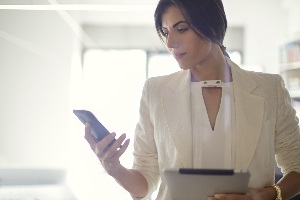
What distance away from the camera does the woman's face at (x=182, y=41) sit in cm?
92

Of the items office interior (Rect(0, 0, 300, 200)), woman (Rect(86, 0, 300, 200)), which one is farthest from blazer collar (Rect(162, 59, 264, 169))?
office interior (Rect(0, 0, 300, 200))

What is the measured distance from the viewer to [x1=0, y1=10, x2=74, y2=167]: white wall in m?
2.52

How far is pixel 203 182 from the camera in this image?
75 centimetres

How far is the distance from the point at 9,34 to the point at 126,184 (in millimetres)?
2027

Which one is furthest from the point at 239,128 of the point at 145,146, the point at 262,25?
the point at 262,25

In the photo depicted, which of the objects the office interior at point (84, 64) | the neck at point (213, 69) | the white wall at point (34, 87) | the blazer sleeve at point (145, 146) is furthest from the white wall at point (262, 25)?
the blazer sleeve at point (145, 146)

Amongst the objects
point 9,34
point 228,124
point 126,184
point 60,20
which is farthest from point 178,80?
point 60,20

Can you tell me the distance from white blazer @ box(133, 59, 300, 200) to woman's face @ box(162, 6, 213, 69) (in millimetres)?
81

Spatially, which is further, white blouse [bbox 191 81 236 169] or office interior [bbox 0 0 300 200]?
office interior [bbox 0 0 300 200]

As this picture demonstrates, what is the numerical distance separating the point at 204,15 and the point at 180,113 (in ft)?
0.91

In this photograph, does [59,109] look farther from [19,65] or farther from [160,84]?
[160,84]

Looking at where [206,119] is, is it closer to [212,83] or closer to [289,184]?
[212,83]

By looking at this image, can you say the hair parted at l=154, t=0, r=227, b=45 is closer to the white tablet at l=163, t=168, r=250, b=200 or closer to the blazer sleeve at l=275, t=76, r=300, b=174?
the blazer sleeve at l=275, t=76, r=300, b=174

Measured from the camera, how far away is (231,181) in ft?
2.40
